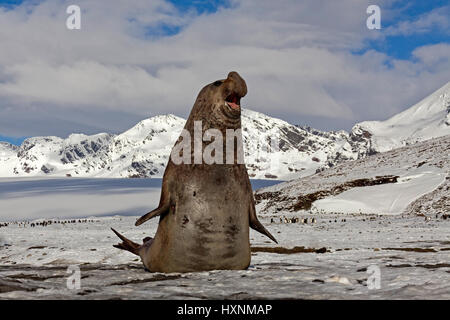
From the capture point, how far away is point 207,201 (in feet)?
23.7

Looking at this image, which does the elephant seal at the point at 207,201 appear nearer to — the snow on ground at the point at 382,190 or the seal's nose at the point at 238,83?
the seal's nose at the point at 238,83

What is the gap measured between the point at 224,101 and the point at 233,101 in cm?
19

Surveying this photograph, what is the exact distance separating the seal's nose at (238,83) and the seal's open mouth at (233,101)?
134 mm

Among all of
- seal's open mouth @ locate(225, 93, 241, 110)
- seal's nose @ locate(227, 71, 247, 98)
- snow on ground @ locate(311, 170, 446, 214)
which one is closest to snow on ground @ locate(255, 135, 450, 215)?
snow on ground @ locate(311, 170, 446, 214)

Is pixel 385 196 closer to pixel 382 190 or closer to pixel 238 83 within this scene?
pixel 382 190

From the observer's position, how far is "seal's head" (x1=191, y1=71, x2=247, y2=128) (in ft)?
23.9

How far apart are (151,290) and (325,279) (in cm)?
244

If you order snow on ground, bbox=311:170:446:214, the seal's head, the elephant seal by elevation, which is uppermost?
the seal's head

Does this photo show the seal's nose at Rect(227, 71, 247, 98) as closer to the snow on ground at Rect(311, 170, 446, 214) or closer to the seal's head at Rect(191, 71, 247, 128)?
the seal's head at Rect(191, 71, 247, 128)

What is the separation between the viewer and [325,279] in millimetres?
5941

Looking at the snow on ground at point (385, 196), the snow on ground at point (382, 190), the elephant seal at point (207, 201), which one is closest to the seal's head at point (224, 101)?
the elephant seal at point (207, 201)
